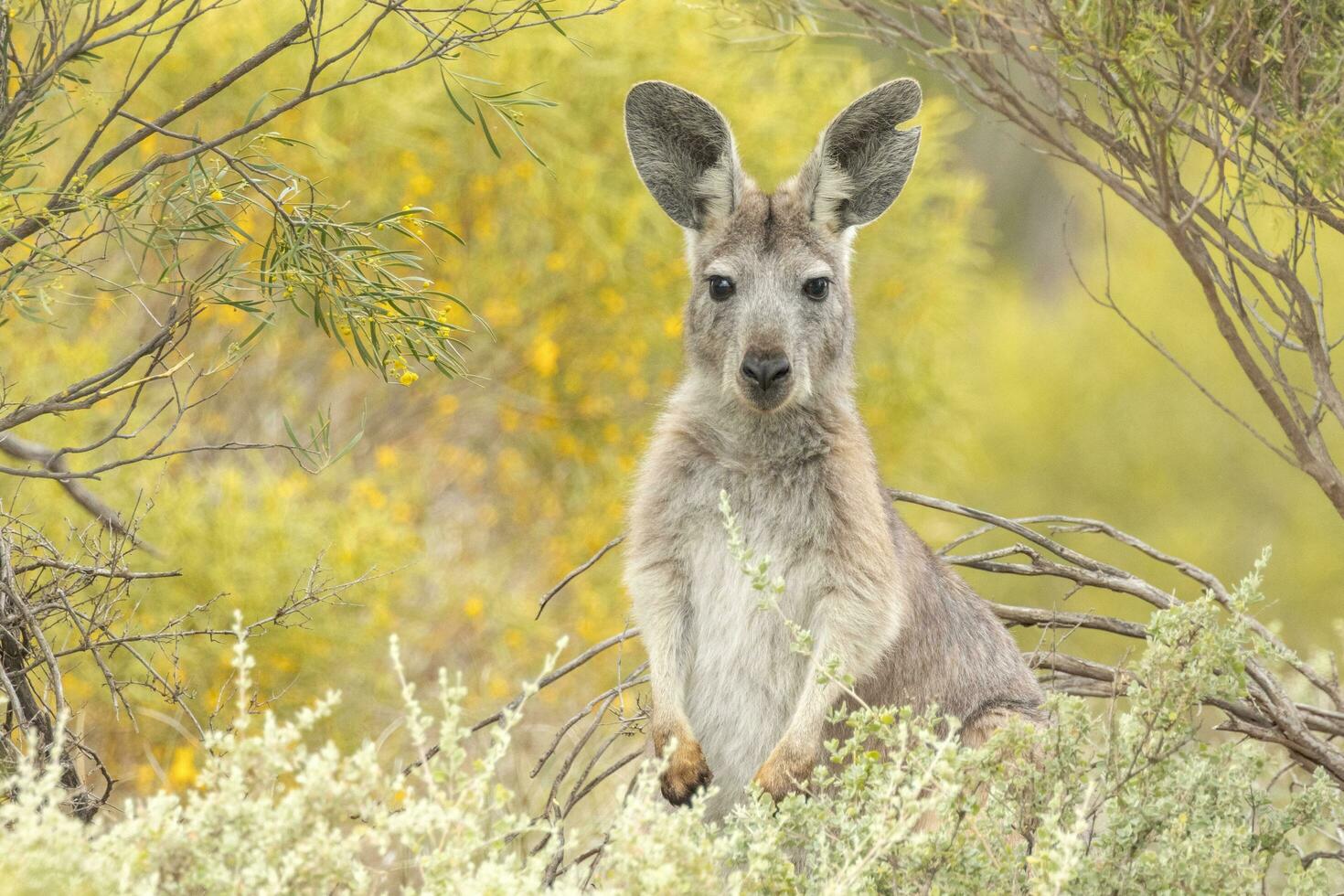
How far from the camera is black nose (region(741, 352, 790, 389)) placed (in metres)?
3.89

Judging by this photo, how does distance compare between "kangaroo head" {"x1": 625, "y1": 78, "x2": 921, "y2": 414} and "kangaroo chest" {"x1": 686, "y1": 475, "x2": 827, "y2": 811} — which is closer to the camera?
"kangaroo chest" {"x1": 686, "y1": 475, "x2": 827, "y2": 811}

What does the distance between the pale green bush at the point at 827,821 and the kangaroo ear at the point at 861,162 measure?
65.8 inches

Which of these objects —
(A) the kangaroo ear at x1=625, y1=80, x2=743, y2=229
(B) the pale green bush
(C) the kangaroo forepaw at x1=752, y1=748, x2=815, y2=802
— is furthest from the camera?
(A) the kangaroo ear at x1=625, y1=80, x2=743, y2=229

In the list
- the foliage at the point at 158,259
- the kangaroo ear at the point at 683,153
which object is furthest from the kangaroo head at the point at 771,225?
the foliage at the point at 158,259

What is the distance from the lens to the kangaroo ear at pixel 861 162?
13.6ft

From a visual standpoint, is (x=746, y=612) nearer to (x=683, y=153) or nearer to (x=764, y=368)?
(x=764, y=368)

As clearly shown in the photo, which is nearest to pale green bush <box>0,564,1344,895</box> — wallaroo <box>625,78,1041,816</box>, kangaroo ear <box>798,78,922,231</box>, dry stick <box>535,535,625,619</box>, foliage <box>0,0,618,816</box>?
foliage <box>0,0,618,816</box>

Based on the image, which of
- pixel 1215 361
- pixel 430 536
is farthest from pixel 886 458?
pixel 1215 361

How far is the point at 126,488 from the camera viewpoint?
23.0 feet

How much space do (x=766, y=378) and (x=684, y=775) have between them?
99 centimetres

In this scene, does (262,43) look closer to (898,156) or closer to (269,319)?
(898,156)

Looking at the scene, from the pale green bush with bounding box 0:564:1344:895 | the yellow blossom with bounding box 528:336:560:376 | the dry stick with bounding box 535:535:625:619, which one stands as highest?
the yellow blossom with bounding box 528:336:560:376

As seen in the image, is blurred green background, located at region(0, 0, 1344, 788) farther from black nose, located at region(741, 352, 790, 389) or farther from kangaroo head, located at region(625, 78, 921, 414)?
black nose, located at region(741, 352, 790, 389)

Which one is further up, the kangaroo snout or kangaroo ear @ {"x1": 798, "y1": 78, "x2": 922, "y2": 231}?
kangaroo ear @ {"x1": 798, "y1": 78, "x2": 922, "y2": 231}
